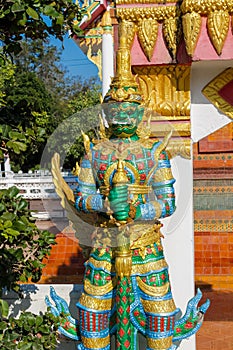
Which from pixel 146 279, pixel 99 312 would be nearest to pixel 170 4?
pixel 146 279

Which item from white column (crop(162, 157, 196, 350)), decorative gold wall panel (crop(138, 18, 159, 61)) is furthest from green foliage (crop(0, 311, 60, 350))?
decorative gold wall panel (crop(138, 18, 159, 61))

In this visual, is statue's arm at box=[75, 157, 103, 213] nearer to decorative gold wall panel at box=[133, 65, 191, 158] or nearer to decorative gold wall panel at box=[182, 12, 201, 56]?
decorative gold wall panel at box=[133, 65, 191, 158]

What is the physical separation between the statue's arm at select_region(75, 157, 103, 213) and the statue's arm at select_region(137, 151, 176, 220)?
0.29 m

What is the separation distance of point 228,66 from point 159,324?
→ 5.87 ft

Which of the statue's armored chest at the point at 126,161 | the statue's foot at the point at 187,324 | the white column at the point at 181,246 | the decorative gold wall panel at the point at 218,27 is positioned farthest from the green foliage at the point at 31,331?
the decorative gold wall panel at the point at 218,27

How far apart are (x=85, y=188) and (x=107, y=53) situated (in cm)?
110

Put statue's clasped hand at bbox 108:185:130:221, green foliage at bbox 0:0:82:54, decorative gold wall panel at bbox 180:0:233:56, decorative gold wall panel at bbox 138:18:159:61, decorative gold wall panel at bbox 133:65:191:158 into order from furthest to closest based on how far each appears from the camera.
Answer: decorative gold wall panel at bbox 133:65:191:158 → decorative gold wall panel at bbox 138:18:159:61 → decorative gold wall panel at bbox 180:0:233:56 → statue's clasped hand at bbox 108:185:130:221 → green foliage at bbox 0:0:82:54

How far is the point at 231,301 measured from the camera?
5918 mm

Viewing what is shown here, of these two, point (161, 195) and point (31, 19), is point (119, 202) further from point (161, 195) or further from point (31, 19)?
point (31, 19)

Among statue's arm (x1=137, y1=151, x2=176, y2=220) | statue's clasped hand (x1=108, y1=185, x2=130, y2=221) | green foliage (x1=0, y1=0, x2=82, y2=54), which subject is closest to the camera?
green foliage (x1=0, y1=0, x2=82, y2=54)

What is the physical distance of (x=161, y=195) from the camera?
3.04 m

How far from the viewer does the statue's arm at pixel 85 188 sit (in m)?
3.01

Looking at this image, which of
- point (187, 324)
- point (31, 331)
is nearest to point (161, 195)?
point (187, 324)

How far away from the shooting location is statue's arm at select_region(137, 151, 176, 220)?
2.93m
